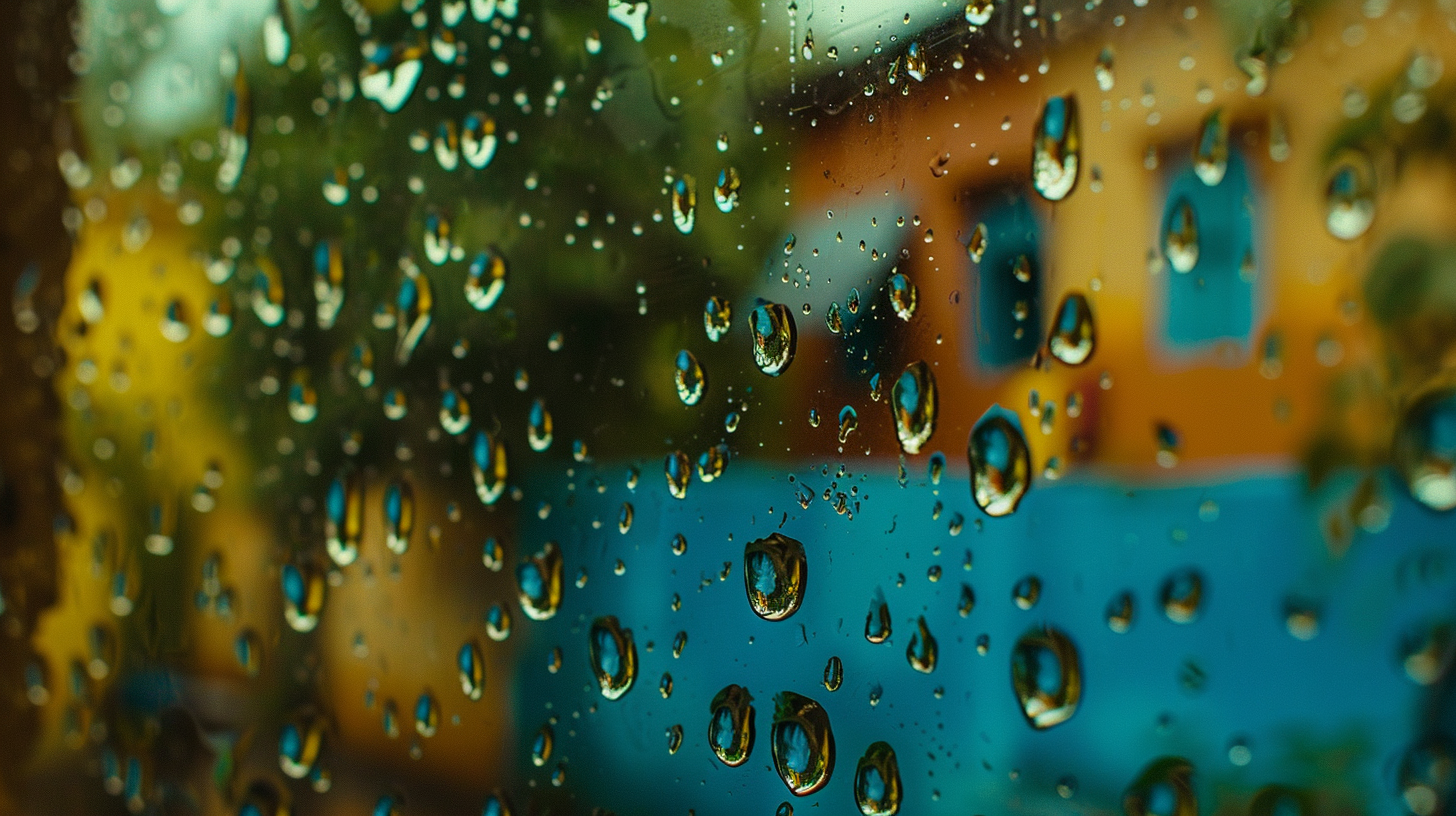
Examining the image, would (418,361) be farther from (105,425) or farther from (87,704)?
(87,704)

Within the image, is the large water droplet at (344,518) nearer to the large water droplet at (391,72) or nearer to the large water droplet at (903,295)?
the large water droplet at (391,72)

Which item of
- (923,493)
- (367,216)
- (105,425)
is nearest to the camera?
(923,493)

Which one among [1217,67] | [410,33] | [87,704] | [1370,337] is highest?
[410,33]

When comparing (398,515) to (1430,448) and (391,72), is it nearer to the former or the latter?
(391,72)

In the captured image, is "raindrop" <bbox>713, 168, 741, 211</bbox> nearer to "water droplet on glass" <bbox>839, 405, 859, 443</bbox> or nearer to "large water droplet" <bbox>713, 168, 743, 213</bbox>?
"large water droplet" <bbox>713, 168, 743, 213</bbox>

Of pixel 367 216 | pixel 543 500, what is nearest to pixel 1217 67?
pixel 543 500

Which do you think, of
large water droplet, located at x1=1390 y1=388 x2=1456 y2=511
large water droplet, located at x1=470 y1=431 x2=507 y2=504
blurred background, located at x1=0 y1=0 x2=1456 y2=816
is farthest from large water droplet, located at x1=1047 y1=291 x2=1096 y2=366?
large water droplet, located at x1=470 y1=431 x2=507 y2=504
